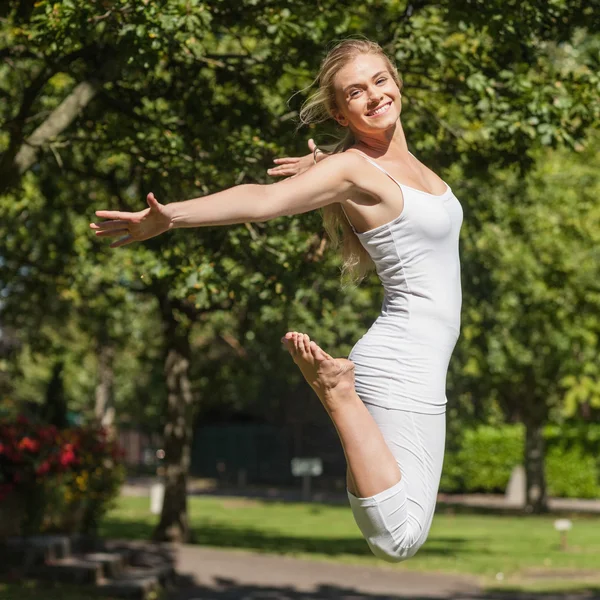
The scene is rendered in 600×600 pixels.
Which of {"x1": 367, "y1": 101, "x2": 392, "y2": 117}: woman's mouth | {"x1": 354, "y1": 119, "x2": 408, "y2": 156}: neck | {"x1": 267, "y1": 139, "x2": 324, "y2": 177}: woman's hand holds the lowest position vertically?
{"x1": 267, "y1": 139, "x2": 324, "y2": 177}: woman's hand

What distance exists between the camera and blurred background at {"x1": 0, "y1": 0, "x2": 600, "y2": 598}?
790cm

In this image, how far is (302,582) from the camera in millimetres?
14336

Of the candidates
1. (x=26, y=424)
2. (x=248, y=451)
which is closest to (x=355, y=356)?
(x=26, y=424)

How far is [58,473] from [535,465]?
1903 cm

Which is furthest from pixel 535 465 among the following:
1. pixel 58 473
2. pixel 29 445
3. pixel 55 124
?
pixel 55 124

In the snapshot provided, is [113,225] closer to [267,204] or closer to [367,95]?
[267,204]

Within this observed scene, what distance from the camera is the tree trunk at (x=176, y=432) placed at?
18.3m

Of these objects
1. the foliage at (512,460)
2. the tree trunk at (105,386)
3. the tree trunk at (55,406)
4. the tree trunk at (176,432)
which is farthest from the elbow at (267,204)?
the foliage at (512,460)

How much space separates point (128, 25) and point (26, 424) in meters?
7.82

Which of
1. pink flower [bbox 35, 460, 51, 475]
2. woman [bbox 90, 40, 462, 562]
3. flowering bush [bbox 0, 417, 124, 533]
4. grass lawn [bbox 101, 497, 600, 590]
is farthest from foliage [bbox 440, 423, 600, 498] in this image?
woman [bbox 90, 40, 462, 562]

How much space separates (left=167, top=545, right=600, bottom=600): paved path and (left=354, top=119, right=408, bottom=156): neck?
9.76 m

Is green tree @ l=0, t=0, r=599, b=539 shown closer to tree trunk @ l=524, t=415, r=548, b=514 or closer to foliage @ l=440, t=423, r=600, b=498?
tree trunk @ l=524, t=415, r=548, b=514

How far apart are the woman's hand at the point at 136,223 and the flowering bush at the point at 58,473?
10.2 meters

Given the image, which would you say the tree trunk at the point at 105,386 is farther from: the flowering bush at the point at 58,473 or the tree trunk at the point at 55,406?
the flowering bush at the point at 58,473
